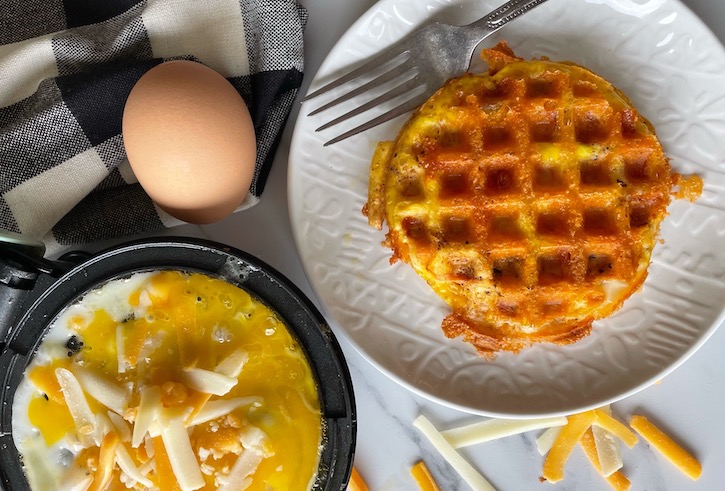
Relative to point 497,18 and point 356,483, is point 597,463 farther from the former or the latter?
point 497,18

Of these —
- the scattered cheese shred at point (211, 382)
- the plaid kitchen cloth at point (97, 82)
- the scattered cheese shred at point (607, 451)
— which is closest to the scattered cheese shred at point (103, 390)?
the scattered cheese shred at point (211, 382)

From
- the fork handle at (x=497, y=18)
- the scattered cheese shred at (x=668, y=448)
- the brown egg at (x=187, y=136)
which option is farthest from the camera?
the scattered cheese shred at (x=668, y=448)

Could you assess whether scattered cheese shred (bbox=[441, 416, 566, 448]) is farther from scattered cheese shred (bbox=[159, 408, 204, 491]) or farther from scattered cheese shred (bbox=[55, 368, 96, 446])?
scattered cheese shred (bbox=[55, 368, 96, 446])

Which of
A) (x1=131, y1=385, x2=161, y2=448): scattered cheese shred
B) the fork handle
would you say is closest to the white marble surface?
the fork handle

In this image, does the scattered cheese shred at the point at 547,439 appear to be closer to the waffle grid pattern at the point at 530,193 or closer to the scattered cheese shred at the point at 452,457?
the scattered cheese shred at the point at 452,457

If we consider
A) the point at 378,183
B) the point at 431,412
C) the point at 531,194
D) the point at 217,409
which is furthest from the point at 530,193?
the point at 217,409
